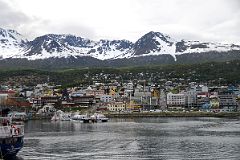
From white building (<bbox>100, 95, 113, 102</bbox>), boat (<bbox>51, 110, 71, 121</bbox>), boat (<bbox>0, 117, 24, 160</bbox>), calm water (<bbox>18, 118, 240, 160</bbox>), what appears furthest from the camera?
white building (<bbox>100, 95, 113, 102</bbox>)

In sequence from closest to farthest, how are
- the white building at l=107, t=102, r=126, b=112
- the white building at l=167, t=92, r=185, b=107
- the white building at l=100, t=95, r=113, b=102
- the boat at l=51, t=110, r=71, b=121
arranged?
the boat at l=51, t=110, r=71, b=121 < the white building at l=107, t=102, r=126, b=112 < the white building at l=100, t=95, r=113, b=102 < the white building at l=167, t=92, r=185, b=107

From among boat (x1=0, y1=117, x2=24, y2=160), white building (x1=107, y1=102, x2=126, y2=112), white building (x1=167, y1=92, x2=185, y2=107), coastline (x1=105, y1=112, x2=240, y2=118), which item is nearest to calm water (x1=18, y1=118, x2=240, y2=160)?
boat (x1=0, y1=117, x2=24, y2=160)

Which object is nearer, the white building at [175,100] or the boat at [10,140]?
the boat at [10,140]

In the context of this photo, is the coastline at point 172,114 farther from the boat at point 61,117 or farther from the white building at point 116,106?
the boat at point 61,117

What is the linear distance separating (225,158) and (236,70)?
456 ft

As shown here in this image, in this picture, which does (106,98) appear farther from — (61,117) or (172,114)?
(61,117)

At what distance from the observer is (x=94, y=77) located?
174625mm

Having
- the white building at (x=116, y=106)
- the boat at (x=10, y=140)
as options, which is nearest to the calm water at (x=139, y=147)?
the boat at (x=10, y=140)

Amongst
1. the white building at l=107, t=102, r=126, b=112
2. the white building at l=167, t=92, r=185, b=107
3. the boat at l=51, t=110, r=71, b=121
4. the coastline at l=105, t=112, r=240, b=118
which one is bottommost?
the boat at l=51, t=110, r=71, b=121

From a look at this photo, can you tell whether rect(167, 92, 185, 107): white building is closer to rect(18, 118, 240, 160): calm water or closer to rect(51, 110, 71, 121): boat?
rect(51, 110, 71, 121): boat

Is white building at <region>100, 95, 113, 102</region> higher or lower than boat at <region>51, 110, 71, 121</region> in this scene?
higher

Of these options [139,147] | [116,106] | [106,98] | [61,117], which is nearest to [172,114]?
[116,106]

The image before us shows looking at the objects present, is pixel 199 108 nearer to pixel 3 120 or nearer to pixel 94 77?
pixel 94 77

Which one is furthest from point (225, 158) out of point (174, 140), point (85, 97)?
point (85, 97)
